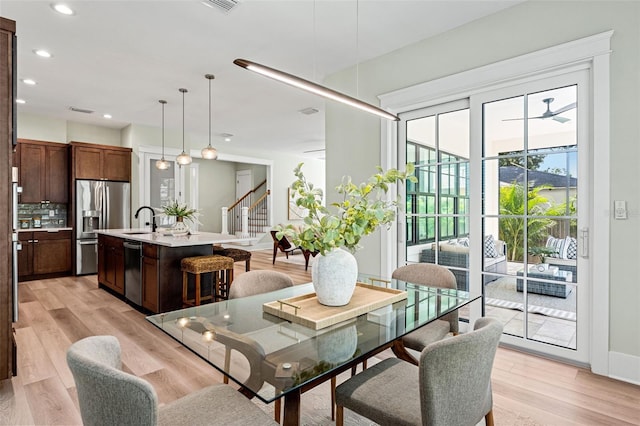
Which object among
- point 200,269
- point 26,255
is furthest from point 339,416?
point 26,255

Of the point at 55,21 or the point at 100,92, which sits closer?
the point at 55,21

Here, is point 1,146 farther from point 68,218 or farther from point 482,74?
point 68,218

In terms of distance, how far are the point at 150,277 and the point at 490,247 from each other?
3581 mm

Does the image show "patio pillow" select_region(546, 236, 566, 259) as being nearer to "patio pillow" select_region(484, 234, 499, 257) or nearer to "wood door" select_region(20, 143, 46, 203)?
"patio pillow" select_region(484, 234, 499, 257)

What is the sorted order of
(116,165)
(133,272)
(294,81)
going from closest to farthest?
(294,81) < (133,272) < (116,165)

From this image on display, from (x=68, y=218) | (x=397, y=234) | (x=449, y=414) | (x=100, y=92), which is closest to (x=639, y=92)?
(x=397, y=234)

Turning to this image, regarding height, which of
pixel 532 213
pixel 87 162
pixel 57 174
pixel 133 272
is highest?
pixel 87 162

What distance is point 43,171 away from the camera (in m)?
6.07

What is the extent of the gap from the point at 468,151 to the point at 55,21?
3878mm

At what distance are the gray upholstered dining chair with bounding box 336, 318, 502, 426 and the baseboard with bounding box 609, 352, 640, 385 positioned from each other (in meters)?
1.69

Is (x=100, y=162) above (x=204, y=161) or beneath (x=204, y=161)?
beneath

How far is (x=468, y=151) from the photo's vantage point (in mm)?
3254

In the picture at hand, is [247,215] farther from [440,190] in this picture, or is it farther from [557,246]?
[557,246]

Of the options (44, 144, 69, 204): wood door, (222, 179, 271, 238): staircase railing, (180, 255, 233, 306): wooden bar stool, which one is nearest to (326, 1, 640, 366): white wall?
(180, 255, 233, 306): wooden bar stool
